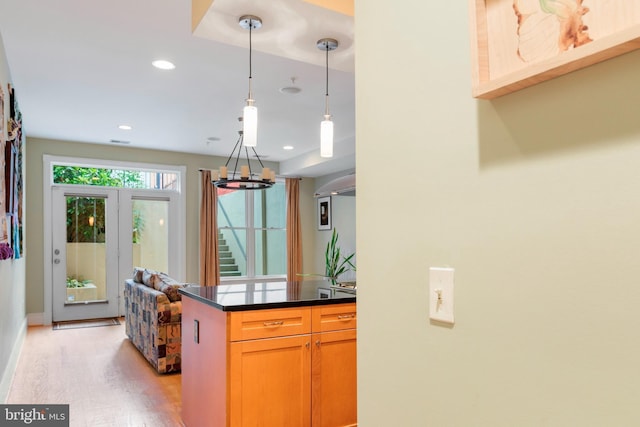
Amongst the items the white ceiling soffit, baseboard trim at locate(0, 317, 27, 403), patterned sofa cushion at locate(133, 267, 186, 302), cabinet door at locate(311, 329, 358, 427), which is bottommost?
baseboard trim at locate(0, 317, 27, 403)

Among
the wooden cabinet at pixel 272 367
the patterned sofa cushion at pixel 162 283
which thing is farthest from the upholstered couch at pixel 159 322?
the wooden cabinet at pixel 272 367

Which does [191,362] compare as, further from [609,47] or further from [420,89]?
[609,47]

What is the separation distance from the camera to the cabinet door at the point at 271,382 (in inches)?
91.5

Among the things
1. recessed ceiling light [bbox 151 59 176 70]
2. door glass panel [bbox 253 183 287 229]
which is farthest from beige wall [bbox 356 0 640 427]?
door glass panel [bbox 253 183 287 229]

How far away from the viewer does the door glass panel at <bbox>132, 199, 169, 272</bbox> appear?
7.23 meters

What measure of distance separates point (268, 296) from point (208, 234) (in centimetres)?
500

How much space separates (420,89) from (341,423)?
227 centimetres

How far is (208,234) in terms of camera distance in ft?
24.5

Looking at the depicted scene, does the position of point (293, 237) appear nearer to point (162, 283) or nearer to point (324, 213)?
point (324, 213)

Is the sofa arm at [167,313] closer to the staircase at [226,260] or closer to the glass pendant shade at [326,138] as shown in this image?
the glass pendant shade at [326,138]

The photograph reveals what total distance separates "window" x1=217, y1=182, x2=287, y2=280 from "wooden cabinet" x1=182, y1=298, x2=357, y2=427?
5.39 meters

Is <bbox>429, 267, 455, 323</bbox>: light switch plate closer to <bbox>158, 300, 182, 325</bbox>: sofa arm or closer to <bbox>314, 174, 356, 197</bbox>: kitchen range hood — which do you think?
<bbox>314, 174, 356, 197</bbox>: kitchen range hood

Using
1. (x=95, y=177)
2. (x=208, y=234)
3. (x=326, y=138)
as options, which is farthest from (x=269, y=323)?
(x=95, y=177)

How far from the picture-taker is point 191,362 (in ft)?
9.18
